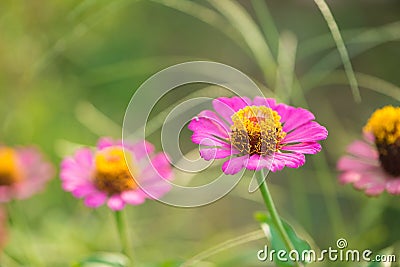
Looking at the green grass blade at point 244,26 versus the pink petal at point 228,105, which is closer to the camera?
the pink petal at point 228,105

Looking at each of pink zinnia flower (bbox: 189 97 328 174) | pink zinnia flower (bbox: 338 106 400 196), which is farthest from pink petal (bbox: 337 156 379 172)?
pink zinnia flower (bbox: 189 97 328 174)

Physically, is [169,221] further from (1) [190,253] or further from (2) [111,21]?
(2) [111,21]

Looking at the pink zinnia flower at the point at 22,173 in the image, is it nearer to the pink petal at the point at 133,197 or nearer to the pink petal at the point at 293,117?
the pink petal at the point at 133,197

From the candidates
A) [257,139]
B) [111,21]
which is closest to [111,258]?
[257,139]

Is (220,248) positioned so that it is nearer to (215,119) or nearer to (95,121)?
(215,119)

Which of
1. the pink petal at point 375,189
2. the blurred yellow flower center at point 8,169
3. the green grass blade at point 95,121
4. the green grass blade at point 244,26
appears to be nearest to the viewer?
the pink petal at point 375,189

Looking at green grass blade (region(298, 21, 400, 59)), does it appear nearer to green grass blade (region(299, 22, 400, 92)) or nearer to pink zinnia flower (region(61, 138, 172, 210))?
green grass blade (region(299, 22, 400, 92))

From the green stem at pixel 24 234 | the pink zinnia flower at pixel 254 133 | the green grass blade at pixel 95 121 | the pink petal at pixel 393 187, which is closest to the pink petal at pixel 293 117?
the pink zinnia flower at pixel 254 133
